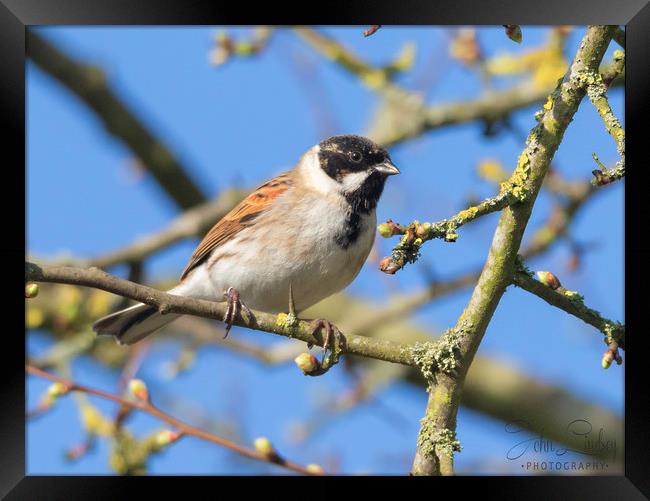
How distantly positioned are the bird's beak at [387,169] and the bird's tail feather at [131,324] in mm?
1419

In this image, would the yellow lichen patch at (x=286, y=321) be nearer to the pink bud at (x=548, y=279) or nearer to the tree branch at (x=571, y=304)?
the tree branch at (x=571, y=304)

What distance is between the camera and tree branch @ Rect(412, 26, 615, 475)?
143 inches

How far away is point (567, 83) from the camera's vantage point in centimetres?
378

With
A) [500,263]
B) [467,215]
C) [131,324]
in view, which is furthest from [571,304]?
[131,324]

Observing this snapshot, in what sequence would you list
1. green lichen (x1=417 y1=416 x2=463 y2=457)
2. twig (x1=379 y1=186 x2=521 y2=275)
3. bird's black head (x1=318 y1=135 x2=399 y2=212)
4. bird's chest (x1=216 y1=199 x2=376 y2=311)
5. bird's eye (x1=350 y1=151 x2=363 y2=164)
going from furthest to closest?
bird's eye (x1=350 y1=151 x2=363 y2=164), bird's black head (x1=318 y1=135 x2=399 y2=212), bird's chest (x1=216 y1=199 x2=376 y2=311), green lichen (x1=417 y1=416 x2=463 y2=457), twig (x1=379 y1=186 x2=521 y2=275)

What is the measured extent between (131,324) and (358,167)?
1576mm

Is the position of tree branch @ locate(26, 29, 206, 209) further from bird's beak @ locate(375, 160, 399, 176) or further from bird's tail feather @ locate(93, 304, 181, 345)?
bird's beak @ locate(375, 160, 399, 176)

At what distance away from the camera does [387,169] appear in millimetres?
5430

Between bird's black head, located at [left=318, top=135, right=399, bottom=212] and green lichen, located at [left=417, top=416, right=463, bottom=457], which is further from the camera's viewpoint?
bird's black head, located at [left=318, top=135, right=399, bottom=212]

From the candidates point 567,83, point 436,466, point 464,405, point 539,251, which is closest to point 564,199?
point 539,251

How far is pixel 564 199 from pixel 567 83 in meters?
2.70

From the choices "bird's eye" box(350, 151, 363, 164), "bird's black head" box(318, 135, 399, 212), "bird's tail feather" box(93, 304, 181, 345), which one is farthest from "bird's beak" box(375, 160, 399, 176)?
"bird's tail feather" box(93, 304, 181, 345)

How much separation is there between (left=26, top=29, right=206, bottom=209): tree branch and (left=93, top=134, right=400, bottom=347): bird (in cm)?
292
